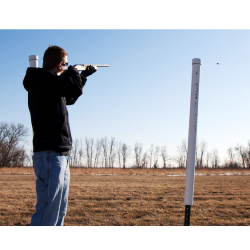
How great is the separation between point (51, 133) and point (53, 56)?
68 centimetres

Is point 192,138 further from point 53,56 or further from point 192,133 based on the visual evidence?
point 53,56

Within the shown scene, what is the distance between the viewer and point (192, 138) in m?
2.60

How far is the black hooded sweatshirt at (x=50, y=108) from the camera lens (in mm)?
1987

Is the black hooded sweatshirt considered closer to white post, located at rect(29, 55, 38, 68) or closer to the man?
the man

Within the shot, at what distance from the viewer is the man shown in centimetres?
193

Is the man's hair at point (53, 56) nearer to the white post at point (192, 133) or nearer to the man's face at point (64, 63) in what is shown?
the man's face at point (64, 63)

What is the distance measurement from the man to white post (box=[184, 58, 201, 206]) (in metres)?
1.21

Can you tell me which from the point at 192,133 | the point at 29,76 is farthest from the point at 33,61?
the point at 192,133

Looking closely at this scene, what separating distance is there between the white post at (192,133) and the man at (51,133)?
1.21 meters

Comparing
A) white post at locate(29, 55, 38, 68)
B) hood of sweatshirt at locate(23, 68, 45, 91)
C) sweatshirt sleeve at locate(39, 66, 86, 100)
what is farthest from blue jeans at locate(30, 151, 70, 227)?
white post at locate(29, 55, 38, 68)

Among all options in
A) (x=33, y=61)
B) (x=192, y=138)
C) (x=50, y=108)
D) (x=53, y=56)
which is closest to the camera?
(x=50, y=108)

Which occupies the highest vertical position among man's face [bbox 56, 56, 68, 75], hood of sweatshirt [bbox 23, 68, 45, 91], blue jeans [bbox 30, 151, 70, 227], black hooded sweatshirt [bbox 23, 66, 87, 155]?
man's face [bbox 56, 56, 68, 75]

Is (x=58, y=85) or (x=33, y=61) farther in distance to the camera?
(x=33, y=61)
